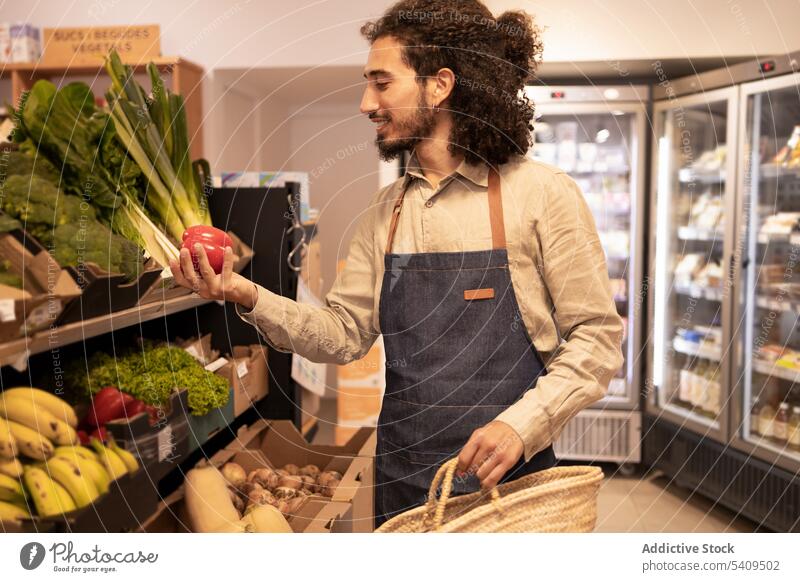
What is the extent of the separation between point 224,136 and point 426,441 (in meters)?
1.84

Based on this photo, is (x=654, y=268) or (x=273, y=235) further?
(x=654, y=268)

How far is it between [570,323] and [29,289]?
0.95 m

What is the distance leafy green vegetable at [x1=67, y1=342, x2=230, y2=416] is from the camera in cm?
160

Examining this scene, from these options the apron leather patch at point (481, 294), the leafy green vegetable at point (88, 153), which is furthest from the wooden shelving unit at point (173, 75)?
the apron leather patch at point (481, 294)

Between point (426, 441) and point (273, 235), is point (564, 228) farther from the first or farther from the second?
point (273, 235)

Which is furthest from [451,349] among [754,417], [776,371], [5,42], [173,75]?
[5,42]

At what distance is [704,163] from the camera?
3580 millimetres

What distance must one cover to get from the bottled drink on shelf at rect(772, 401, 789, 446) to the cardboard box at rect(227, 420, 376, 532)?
2.01m

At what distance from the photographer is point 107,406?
152 centimetres

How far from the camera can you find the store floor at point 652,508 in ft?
9.31

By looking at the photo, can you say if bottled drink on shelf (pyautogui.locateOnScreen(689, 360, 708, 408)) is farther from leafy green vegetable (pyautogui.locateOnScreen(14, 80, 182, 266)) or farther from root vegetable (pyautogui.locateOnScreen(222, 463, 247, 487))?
leafy green vegetable (pyautogui.locateOnScreen(14, 80, 182, 266))

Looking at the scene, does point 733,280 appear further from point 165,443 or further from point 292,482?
point 165,443
